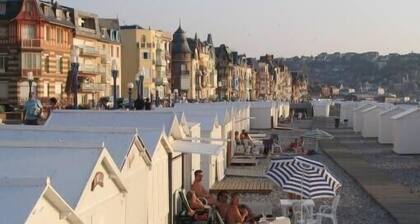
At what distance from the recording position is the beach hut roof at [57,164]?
24.1ft

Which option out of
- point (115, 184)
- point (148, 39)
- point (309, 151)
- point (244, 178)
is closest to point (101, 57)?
point (148, 39)

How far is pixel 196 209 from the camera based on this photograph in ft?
49.7

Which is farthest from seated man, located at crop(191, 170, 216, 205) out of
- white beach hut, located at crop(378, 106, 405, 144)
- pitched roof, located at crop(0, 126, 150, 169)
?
white beach hut, located at crop(378, 106, 405, 144)

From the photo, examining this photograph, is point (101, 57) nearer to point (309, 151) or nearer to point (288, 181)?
point (309, 151)

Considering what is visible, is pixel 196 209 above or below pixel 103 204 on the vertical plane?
below

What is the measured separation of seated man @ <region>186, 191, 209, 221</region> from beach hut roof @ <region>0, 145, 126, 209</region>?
6821 millimetres

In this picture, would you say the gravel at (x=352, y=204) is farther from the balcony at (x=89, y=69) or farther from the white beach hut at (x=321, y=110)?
the white beach hut at (x=321, y=110)

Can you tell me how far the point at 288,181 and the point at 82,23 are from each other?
57.3 m

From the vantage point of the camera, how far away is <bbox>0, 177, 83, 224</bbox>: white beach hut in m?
5.73

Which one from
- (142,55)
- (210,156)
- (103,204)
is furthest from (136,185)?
(142,55)

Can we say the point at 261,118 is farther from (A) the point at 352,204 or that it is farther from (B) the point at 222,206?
(B) the point at 222,206

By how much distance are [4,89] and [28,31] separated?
494 cm

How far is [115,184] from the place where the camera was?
9.38 meters

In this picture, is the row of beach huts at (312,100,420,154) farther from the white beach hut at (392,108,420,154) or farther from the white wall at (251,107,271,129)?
the white wall at (251,107,271,129)
